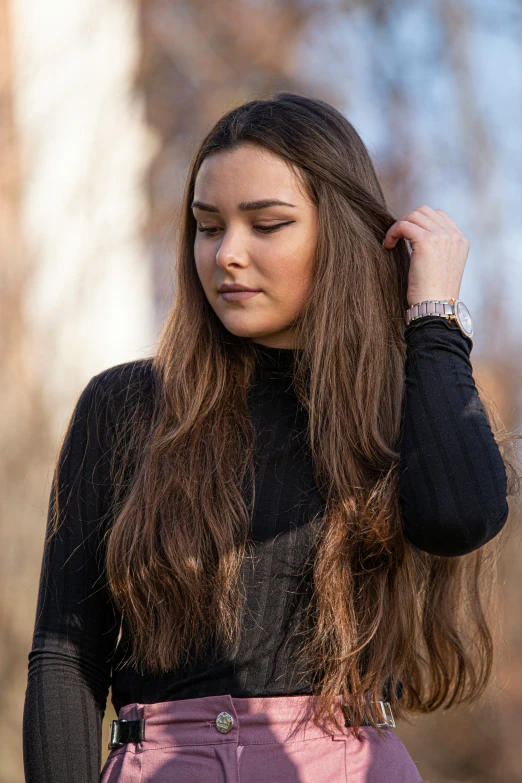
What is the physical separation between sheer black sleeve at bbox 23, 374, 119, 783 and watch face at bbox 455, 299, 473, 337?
822 mm

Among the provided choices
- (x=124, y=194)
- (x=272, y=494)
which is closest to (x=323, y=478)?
(x=272, y=494)

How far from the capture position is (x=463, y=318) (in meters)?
2.15

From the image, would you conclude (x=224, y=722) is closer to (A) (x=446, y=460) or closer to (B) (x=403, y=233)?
(A) (x=446, y=460)

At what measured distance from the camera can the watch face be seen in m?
2.13

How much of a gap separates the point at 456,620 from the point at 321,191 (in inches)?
43.5

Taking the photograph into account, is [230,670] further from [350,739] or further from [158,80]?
[158,80]

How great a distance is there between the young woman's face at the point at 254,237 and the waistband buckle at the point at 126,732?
850mm

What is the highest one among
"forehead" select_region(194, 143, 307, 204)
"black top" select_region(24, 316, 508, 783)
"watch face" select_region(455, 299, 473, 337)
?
"forehead" select_region(194, 143, 307, 204)

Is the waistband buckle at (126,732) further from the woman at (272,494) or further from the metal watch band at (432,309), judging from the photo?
the metal watch band at (432,309)

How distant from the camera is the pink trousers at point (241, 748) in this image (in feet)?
5.89

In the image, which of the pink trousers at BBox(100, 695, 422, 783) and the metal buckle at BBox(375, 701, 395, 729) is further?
the metal buckle at BBox(375, 701, 395, 729)

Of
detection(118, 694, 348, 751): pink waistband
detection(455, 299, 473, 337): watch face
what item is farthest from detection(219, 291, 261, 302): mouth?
detection(118, 694, 348, 751): pink waistband

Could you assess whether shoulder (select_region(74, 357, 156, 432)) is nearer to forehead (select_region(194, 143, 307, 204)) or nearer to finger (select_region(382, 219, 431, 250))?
forehead (select_region(194, 143, 307, 204))

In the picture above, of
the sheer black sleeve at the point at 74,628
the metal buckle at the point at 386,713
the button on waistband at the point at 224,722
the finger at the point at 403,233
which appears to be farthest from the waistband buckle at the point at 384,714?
the finger at the point at 403,233
